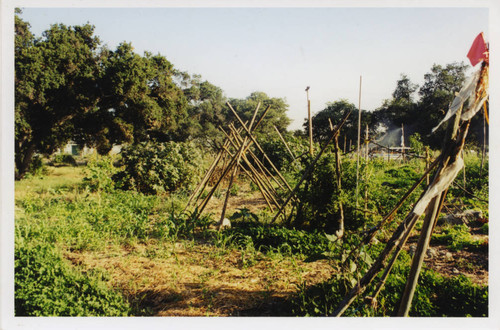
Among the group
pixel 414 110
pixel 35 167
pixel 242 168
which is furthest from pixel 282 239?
pixel 414 110

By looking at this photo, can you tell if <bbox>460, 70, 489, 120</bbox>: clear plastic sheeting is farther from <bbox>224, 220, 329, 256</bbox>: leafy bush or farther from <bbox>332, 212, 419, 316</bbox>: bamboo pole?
<bbox>224, 220, 329, 256</bbox>: leafy bush

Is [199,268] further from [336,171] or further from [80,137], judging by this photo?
[80,137]

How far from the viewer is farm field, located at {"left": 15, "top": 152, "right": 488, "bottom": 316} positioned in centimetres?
282

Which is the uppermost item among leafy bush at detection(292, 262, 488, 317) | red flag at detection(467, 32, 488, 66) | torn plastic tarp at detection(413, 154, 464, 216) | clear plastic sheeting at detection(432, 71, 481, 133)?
red flag at detection(467, 32, 488, 66)

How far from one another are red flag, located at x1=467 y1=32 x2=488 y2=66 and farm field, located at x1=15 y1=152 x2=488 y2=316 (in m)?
1.62

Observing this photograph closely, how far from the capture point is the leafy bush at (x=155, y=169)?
28.7ft

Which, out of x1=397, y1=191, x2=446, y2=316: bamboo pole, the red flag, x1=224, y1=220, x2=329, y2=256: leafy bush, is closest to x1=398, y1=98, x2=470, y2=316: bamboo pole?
x1=397, y1=191, x2=446, y2=316: bamboo pole

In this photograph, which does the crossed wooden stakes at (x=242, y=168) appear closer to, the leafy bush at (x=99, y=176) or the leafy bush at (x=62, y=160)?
the leafy bush at (x=99, y=176)

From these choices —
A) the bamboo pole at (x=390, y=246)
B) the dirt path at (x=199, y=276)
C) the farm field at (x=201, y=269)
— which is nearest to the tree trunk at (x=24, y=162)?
the farm field at (x=201, y=269)

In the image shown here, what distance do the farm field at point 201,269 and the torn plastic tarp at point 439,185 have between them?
94cm

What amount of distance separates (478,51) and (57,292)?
12.5ft

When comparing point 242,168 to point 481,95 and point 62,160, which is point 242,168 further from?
point 62,160
